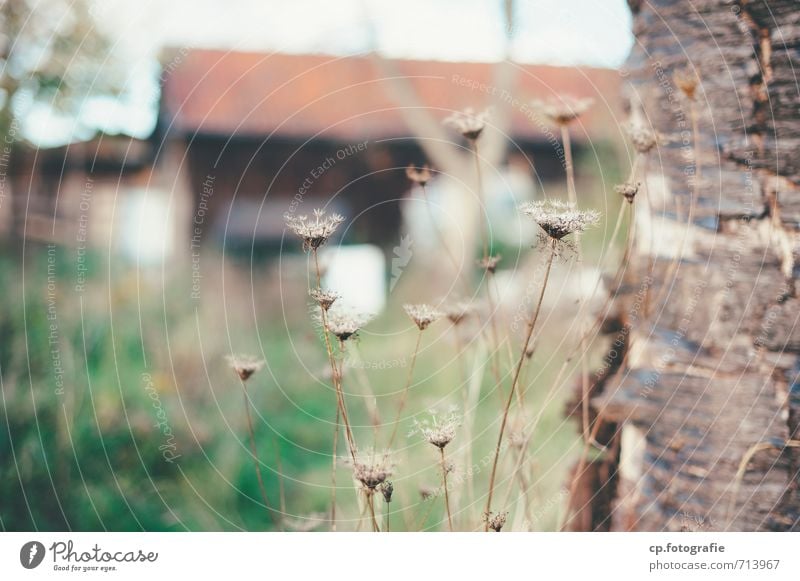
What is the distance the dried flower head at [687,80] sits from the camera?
0.81 meters

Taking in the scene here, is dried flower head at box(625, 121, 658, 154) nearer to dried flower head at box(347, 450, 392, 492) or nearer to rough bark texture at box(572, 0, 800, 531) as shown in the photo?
rough bark texture at box(572, 0, 800, 531)

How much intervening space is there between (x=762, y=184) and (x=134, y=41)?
85 centimetres

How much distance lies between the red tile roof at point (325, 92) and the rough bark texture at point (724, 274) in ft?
0.45

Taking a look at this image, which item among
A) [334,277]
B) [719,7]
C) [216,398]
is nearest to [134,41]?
[334,277]

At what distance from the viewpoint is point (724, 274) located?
802 mm

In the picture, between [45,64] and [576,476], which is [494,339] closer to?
[576,476]

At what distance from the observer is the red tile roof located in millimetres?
1135

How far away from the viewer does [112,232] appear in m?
1.25

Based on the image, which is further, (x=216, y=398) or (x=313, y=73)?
(x=313, y=73)

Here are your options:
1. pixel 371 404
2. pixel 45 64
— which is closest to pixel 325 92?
pixel 45 64

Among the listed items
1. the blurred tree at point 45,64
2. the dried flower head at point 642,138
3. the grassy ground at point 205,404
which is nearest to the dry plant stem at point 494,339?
the grassy ground at point 205,404

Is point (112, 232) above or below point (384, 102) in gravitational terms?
below

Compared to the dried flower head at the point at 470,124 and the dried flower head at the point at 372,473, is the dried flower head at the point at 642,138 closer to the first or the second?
the dried flower head at the point at 470,124

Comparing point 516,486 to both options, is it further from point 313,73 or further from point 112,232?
point 313,73
